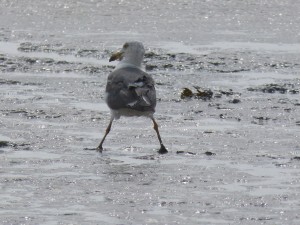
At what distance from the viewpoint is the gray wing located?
10.4 m

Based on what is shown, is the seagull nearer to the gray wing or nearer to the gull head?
the gray wing

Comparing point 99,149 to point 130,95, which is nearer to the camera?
point 99,149

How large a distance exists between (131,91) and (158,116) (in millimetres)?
1331

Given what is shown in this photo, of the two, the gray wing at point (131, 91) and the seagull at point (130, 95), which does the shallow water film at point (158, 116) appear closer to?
the seagull at point (130, 95)

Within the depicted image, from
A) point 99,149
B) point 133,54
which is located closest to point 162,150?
point 99,149

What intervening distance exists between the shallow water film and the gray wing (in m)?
0.40

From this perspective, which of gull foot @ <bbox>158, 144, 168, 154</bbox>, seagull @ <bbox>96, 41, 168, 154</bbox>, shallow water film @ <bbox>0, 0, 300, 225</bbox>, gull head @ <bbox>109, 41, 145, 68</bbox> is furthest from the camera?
gull head @ <bbox>109, 41, 145, 68</bbox>

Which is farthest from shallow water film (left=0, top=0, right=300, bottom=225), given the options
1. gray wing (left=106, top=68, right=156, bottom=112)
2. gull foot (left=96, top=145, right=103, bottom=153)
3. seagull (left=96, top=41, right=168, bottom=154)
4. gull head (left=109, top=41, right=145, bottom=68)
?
gull head (left=109, top=41, right=145, bottom=68)

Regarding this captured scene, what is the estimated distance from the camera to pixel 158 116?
38.4 ft

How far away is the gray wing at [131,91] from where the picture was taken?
1036cm

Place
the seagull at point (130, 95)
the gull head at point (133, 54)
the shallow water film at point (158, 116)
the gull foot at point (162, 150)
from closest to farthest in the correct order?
the shallow water film at point (158, 116) < the gull foot at point (162, 150) < the seagull at point (130, 95) < the gull head at point (133, 54)

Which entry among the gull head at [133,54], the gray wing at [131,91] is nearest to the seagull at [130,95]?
the gray wing at [131,91]

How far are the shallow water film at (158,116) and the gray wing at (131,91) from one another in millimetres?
396

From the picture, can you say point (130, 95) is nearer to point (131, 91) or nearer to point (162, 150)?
point (131, 91)
